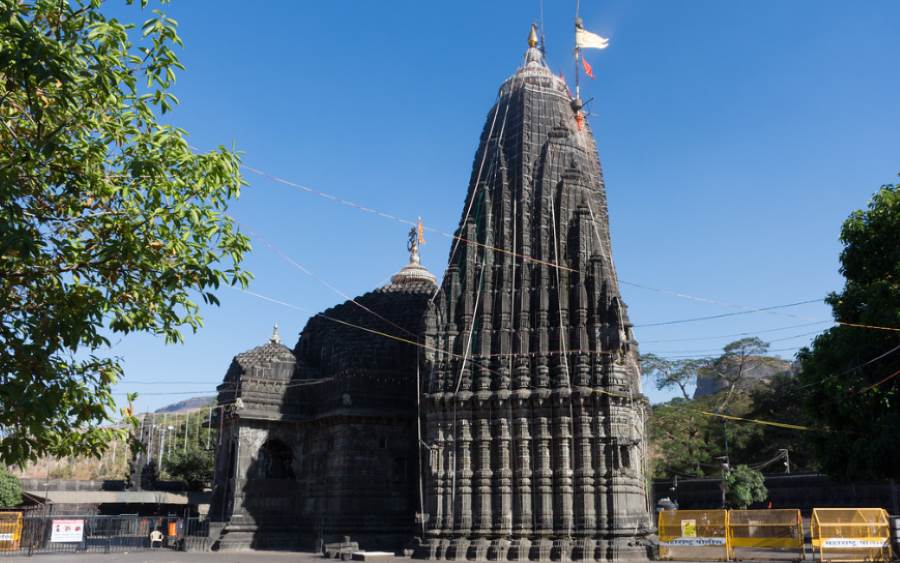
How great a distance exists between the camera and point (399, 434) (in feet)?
123

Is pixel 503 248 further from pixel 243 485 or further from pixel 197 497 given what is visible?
pixel 197 497

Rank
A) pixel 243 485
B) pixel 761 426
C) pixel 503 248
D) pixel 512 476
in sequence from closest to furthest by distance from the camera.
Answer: pixel 512 476
pixel 503 248
pixel 243 485
pixel 761 426

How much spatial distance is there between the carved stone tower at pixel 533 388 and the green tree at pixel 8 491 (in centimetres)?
3052

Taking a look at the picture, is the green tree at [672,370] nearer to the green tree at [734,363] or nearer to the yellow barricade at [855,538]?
the green tree at [734,363]

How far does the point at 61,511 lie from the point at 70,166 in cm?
4955

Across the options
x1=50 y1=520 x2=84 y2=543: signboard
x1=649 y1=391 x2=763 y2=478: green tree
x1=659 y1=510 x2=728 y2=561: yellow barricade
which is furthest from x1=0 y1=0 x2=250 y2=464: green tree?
x1=649 y1=391 x2=763 y2=478: green tree

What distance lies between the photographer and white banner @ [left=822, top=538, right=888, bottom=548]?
22.1m

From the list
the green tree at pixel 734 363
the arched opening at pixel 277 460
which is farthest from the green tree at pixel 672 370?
the arched opening at pixel 277 460

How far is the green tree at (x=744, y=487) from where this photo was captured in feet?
141

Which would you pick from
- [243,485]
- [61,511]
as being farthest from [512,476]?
[61,511]

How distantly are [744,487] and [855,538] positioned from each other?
2176 centimetres

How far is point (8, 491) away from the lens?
153 feet

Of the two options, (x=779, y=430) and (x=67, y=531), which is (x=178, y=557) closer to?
(x=67, y=531)

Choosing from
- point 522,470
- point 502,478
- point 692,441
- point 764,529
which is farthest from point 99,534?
point 692,441
